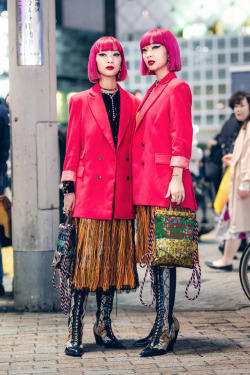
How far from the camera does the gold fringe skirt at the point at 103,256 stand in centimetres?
476

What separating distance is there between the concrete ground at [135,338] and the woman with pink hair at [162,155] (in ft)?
0.81

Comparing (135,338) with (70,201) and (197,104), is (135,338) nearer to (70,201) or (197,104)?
(70,201)

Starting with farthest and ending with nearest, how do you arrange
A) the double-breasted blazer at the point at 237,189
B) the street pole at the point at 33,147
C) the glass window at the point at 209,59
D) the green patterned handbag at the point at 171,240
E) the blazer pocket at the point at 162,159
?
1. the glass window at the point at 209,59
2. the double-breasted blazer at the point at 237,189
3. the street pole at the point at 33,147
4. the blazer pocket at the point at 162,159
5. the green patterned handbag at the point at 171,240

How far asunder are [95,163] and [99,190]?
0.56 ft

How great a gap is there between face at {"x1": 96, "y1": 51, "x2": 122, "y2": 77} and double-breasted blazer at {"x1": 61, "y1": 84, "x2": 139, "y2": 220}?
0.19 meters

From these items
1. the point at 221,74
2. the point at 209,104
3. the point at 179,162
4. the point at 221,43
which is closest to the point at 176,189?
the point at 179,162

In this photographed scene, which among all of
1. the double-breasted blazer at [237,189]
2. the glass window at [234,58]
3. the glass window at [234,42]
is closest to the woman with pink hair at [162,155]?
the double-breasted blazer at [237,189]

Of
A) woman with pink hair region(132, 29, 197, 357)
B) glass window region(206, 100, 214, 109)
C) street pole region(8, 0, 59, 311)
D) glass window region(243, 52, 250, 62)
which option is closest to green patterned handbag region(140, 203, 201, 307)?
woman with pink hair region(132, 29, 197, 357)

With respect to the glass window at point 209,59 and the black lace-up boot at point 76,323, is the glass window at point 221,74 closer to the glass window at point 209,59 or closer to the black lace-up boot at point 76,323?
the glass window at point 209,59

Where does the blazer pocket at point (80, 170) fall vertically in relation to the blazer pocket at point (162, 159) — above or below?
below

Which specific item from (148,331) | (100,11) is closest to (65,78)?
(100,11)

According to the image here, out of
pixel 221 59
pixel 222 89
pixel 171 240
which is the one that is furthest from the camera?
pixel 221 59

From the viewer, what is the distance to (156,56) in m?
4.80

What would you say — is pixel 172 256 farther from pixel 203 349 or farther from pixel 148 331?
pixel 148 331
